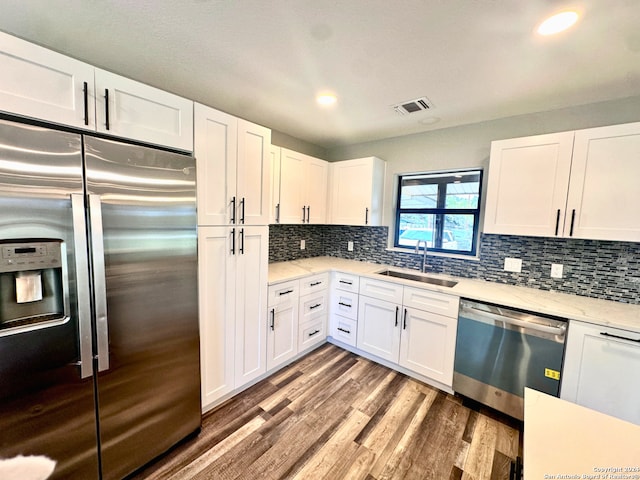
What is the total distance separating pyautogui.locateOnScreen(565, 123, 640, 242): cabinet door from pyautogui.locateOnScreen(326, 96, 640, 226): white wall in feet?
1.25

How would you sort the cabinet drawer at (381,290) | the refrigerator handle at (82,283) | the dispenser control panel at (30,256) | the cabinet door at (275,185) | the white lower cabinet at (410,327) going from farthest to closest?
the cabinet door at (275,185), the cabinet drawer at (381,290), the white lower cabinet at (410,327), the refrigerator handle at (82,283), the dispenser control panel at (30,256)

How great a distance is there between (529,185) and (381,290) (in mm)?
1489

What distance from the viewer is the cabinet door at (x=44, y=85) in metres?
1.06

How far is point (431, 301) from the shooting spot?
2291mm

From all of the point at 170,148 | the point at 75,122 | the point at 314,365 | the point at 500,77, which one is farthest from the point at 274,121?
the point at 314,365

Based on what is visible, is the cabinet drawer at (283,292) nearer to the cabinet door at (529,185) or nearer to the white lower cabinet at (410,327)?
the white lower cabinet at (410,327)

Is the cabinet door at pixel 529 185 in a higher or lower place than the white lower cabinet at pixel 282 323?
higher

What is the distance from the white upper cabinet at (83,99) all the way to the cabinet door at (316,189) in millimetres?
1566

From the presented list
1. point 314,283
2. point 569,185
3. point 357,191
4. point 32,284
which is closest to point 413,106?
point 357,191

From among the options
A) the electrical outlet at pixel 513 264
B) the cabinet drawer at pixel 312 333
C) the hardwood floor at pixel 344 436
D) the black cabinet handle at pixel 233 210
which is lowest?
the hardwood floor at pixel 344 436

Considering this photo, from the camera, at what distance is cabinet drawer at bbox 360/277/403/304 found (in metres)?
2.49

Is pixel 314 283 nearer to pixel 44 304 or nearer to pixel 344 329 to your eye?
pixel 344 329

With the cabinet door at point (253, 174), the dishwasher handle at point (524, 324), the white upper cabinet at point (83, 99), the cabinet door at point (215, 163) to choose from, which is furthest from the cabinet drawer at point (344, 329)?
the white upper cabinet at point (83, 99)

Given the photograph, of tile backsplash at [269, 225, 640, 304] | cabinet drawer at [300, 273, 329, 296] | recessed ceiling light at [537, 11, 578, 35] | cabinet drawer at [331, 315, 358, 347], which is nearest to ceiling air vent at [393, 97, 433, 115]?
recessed ceiling light at [537, 11, 578, 35]
